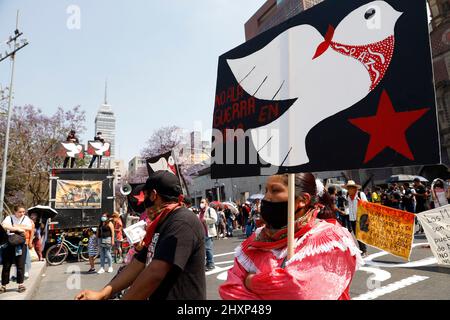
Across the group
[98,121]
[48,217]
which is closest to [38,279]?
[48,217]

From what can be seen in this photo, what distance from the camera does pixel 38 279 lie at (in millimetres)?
8688

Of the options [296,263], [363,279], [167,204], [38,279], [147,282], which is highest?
[167,204]

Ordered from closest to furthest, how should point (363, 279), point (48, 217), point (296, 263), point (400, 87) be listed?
point (296, 263)
point (400, 87)
point (363, 279)
point (48, 217)

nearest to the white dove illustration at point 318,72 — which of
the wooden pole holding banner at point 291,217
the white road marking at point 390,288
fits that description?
the wooden pole holding banner at point 291,217

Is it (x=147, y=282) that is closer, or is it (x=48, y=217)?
(x=147, y=282)

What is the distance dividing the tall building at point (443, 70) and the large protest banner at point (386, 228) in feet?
91.7

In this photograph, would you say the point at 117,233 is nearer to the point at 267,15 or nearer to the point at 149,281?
the point at 149,281

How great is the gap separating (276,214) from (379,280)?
5107mm

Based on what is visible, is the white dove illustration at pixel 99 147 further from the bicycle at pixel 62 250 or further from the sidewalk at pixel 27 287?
the sidewalk at pixel 27 287

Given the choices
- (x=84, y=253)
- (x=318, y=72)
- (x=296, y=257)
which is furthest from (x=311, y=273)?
(x=84, y=253)

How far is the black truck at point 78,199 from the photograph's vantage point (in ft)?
40.7

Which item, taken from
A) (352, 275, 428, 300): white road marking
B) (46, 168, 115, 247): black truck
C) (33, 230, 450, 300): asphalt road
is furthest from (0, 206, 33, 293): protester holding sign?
(352, 275, 428, 300): white road marking

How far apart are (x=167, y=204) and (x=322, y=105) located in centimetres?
129

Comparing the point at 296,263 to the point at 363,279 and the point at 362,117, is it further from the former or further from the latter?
the point at 363,279
